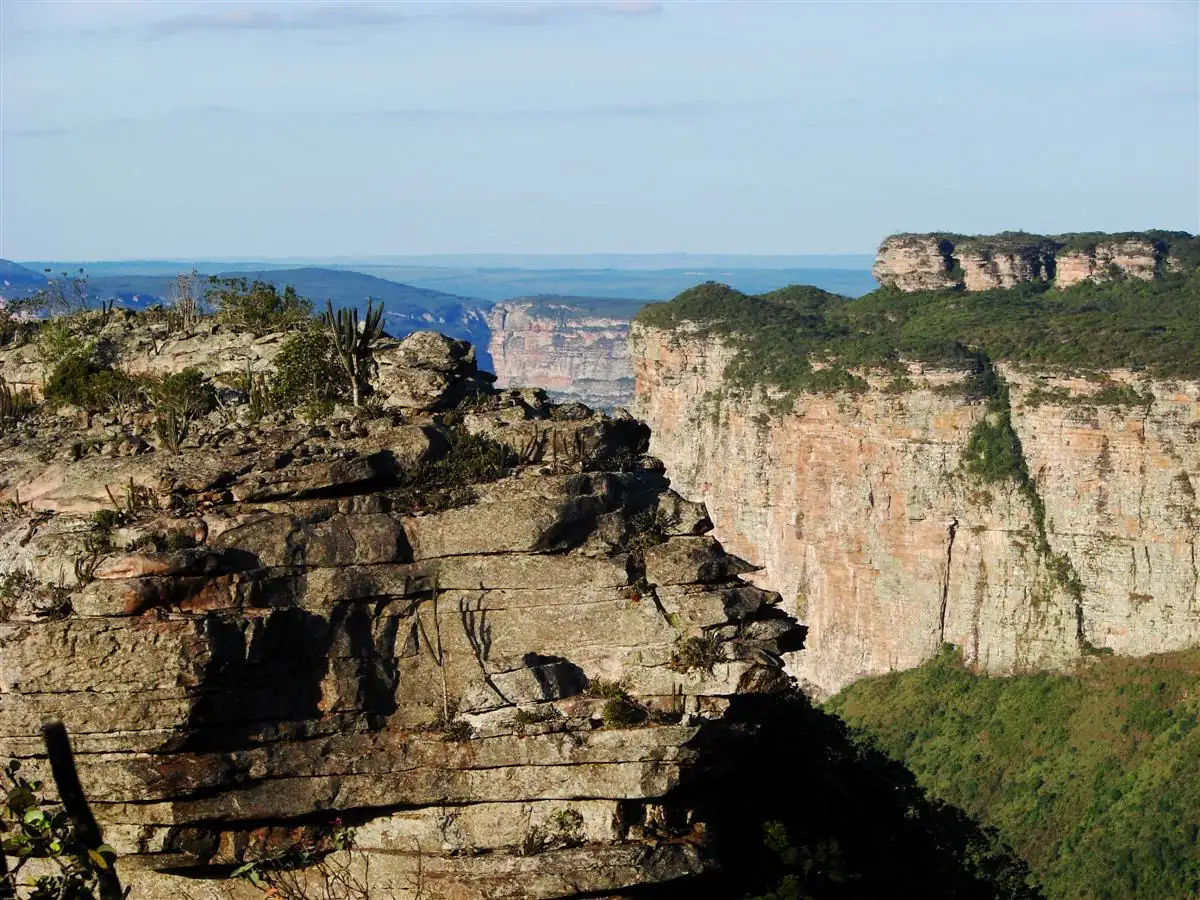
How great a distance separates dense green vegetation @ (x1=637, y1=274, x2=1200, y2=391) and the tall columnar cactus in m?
49.6

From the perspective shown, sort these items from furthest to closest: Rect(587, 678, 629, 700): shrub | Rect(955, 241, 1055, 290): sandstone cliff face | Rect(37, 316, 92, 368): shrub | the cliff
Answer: Rect(955, 241, 1055, 290): sandstone cliff face → the cliff → Rect(37, 316, 92, 368): shrub → Rect(587, 678, 629, 700): shrub

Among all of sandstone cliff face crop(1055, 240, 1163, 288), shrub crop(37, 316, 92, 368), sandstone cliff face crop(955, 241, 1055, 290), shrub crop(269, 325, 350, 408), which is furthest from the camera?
sandstone cliff face crop(955, 241, 1055, 290)

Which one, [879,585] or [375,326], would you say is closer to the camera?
[375,326]

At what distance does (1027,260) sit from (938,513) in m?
31.8

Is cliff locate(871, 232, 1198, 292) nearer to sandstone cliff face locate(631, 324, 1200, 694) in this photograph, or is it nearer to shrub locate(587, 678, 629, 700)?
sandstone cliff face locate(631, 324, 1200, 694)

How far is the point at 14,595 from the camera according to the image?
23875 millimetres

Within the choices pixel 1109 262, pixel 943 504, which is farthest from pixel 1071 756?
pixel 1109 262

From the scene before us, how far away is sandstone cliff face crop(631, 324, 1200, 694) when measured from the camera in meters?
75.2

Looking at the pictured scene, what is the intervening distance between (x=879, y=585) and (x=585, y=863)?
64.2m

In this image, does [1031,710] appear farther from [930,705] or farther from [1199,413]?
[1199,413]

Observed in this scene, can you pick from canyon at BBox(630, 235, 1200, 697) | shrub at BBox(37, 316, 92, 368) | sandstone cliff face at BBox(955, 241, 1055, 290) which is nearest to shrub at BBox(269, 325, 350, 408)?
shrub at BBox(37, 316, 92, 368)

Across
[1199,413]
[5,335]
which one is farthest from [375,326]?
[1199,413]

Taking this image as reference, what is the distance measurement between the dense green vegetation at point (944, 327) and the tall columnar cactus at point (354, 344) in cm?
4958

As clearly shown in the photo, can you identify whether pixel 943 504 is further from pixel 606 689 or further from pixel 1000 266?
pixel 606 689
